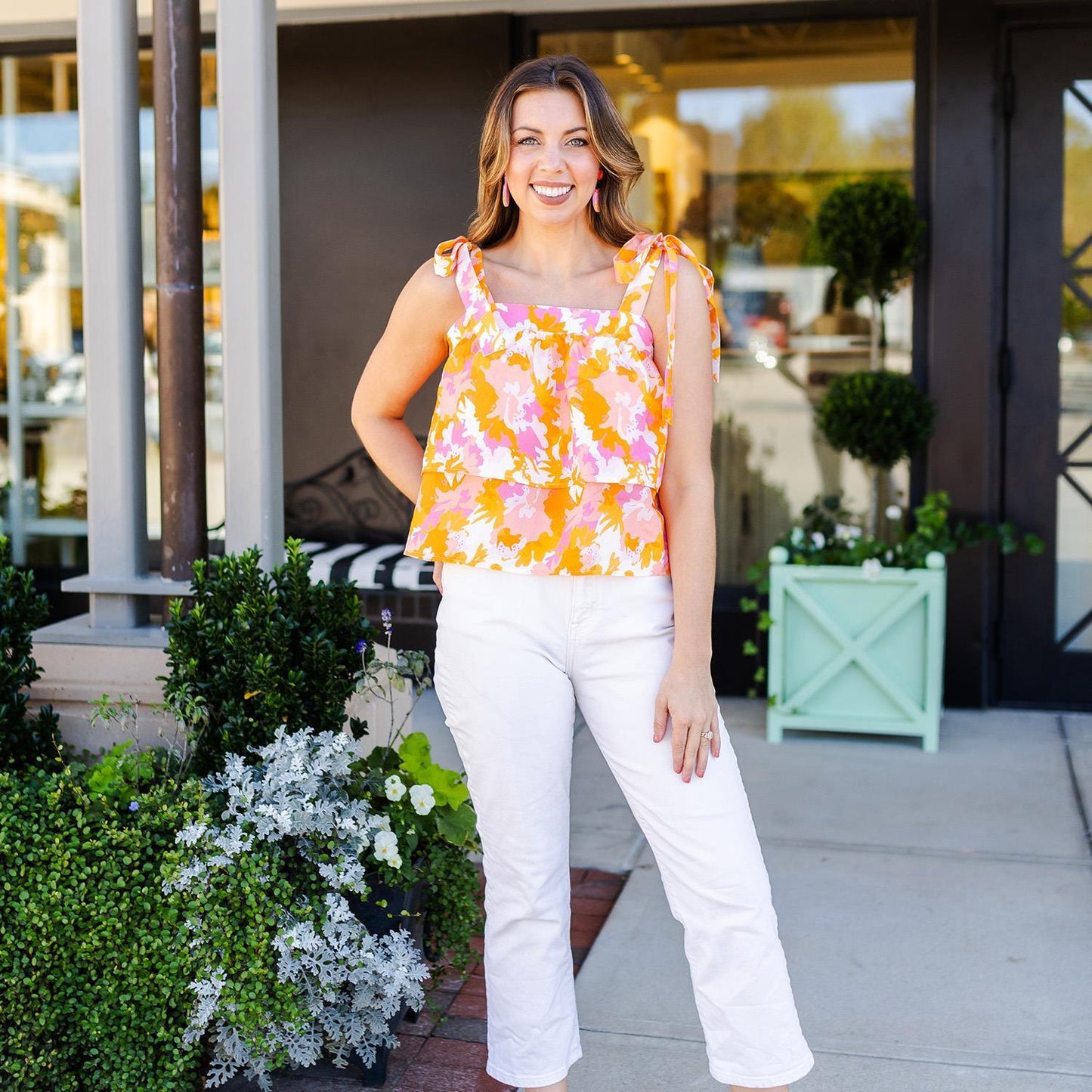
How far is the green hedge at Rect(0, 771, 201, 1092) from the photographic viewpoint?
7.23 ft

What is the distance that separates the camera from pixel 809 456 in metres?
A: 5.33

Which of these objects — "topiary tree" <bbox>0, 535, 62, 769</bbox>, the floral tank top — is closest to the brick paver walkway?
"topiary tree" <bbox>0, 535, 62, 769</bbox>

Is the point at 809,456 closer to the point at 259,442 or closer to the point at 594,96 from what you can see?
the point at 259,442

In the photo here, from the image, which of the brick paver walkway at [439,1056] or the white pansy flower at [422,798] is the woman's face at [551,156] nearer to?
the white pansy flower at [422,798]

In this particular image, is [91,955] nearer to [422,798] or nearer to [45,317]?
[422,798]

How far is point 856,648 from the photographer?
15.2ft

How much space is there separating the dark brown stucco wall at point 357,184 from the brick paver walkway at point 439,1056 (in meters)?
3.01

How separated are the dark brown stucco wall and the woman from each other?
341cm

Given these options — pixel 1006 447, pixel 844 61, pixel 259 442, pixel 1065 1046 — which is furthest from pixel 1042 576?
pixel 259 442

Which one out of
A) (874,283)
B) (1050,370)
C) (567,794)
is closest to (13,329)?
(874,283)

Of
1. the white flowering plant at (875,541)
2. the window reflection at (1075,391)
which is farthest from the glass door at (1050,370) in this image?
the white flowering plant at (875,541)

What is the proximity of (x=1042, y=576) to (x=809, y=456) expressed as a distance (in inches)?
37.8

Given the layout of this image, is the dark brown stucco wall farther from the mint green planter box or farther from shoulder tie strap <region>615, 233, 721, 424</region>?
shoulder tie strap <region>615, 233, 721, 424</region>

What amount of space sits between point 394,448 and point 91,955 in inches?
37.1
